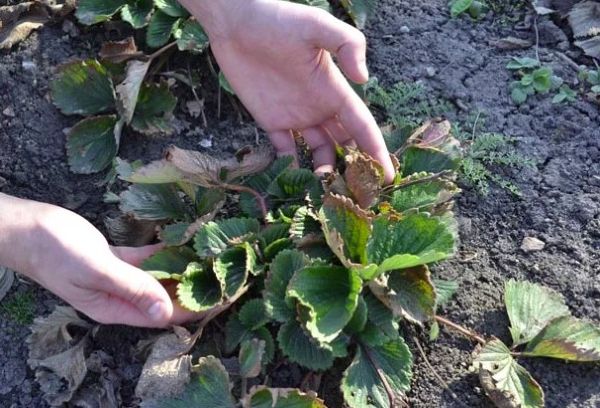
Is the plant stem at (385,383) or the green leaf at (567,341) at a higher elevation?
the green leaf at (567,341)

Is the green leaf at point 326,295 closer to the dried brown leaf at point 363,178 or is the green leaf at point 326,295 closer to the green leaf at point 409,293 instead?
the green leaf at point 409,293

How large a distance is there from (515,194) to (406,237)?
460 mm

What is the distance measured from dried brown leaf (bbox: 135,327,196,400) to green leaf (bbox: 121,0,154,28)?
3.41ft

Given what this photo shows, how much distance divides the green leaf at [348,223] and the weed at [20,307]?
75 cm

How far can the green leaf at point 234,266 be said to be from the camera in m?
1.68

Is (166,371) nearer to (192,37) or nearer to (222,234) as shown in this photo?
(222,234)

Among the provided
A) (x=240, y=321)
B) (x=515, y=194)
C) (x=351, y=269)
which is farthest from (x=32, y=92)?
(x=515, y=194)

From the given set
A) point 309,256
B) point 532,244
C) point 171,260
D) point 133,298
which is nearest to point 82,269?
point 133,298

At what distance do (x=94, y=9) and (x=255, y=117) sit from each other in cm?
65

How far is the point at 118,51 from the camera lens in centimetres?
228

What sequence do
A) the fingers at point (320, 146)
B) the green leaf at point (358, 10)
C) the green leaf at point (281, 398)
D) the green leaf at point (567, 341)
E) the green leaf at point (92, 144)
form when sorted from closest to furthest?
1. the green leaf at point (281, 398)
2. the green leaf at point (567, 341)
3. the fingers at point (320, 146)
4. the green leaf at point (92, 144)
5. the green leaf at point (358, 10)

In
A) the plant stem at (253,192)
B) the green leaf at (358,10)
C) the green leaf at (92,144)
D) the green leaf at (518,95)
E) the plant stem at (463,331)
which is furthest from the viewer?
the green leaf at (358,10)

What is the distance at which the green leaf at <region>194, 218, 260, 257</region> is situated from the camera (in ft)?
5.66

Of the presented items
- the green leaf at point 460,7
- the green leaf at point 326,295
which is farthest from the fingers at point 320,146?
the green leaf at point 460,7
